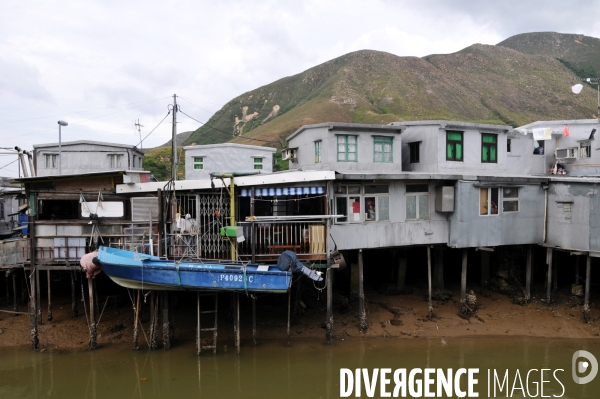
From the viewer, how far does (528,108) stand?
81.6 meters

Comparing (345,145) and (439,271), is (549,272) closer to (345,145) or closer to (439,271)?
(439,271)

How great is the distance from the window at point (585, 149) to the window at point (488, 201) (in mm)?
10952

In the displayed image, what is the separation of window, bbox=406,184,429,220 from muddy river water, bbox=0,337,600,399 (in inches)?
186

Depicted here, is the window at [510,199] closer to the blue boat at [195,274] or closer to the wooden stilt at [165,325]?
the blue boat at [195,274]

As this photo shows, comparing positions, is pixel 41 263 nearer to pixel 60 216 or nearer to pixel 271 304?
pixel 60 216

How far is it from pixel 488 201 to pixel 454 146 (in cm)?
300

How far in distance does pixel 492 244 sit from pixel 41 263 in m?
17.4

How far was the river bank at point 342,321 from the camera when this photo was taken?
14.9 meters

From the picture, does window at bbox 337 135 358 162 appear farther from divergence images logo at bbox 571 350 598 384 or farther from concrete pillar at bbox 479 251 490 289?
divergence images logo at bbox 571 350 598 384

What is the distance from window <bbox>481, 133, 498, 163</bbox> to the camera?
18241 millimetres

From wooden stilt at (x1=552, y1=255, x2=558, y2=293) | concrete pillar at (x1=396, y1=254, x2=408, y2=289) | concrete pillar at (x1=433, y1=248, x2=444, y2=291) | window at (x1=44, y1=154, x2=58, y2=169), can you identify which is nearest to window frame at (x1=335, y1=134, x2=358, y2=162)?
concrete pillar at (x1=396, y1=254, x2=408, y2=289)

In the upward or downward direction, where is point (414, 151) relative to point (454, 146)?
downward

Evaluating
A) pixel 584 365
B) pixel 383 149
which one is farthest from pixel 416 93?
pixel 584 365

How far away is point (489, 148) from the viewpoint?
60.3 feet
